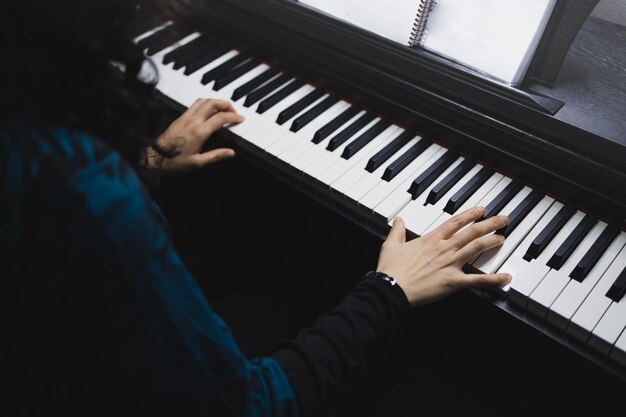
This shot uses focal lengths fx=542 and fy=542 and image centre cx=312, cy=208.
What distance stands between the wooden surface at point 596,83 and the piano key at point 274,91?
2.00 ft

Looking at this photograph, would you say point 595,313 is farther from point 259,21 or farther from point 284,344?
point 259,21

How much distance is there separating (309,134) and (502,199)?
1.58 feet

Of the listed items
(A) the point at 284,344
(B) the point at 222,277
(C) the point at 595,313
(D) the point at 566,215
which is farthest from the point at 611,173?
(B) the point at 222,277

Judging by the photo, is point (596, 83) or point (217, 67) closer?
point (596, 83)

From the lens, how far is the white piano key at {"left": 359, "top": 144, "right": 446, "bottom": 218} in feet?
3.81

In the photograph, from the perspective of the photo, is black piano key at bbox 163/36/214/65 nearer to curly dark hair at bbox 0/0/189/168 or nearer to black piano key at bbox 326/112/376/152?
black piano key at bbox 326/112/376/152

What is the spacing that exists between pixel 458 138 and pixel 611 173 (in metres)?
0.33

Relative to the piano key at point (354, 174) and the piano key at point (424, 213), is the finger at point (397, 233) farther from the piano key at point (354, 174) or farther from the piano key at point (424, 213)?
the piano key at point (354, 174)

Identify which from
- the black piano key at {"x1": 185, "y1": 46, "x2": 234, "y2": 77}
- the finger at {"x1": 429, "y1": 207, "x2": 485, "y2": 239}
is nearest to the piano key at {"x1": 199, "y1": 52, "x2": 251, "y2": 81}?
the black piano key at {"x1": 185, "y1": 46, "x2": 234, "y2": 77}

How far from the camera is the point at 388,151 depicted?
1289 mm

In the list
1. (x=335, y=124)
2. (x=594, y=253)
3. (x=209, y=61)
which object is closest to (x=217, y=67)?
(x=209, y=61)

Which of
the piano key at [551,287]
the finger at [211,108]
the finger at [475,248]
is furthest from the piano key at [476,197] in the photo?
the finger at [211,108]

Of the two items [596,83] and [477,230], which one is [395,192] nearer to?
[477,230]

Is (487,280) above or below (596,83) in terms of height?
below
